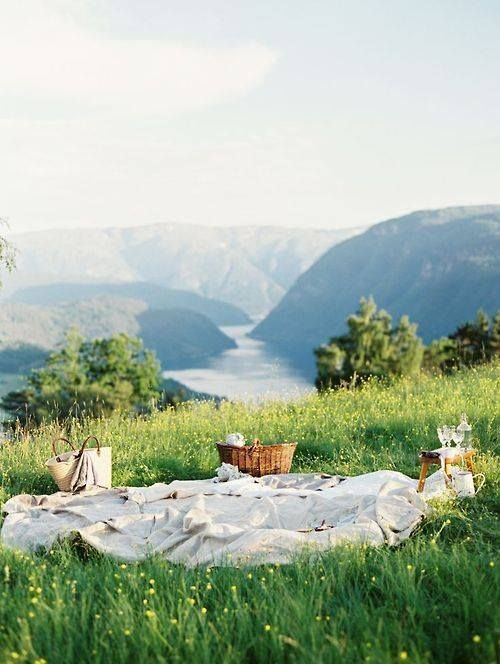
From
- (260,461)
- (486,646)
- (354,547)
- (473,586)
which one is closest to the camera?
(486,646)

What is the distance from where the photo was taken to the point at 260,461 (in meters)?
8.71

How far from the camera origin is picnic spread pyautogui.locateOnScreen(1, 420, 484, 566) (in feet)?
19.3

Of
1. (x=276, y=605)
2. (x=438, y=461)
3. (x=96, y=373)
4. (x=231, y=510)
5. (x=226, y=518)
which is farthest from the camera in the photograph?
(x=96, y=373)

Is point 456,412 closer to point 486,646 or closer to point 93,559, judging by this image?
point 93,559

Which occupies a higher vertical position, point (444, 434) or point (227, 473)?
point (444, 434)

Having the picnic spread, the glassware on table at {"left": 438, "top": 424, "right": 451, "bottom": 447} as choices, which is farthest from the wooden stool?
the glassware on table at {"left": 438, "top": 424, "right": 451, "bottom": 447}

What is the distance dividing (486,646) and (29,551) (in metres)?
3.77

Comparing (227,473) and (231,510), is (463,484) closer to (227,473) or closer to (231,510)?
(231,510)

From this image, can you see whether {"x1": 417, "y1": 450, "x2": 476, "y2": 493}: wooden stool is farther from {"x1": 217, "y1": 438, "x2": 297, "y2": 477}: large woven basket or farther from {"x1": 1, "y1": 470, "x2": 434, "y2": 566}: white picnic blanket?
{"x1": 217, "y1": 438, "x2": 297, "y2": 477}: large woven basket

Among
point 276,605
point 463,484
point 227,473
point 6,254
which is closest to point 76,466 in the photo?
point 227,473

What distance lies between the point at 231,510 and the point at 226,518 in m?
0.22

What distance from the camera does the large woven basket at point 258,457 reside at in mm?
8672

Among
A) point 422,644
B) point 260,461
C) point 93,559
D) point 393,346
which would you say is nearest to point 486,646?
point 422,644

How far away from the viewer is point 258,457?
8703 millimetres
